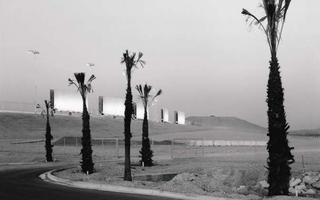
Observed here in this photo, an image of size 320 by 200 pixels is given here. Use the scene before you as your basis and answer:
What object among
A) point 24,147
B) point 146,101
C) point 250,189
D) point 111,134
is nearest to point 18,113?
point 111,134

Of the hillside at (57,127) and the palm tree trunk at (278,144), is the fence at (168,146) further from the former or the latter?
the palm tree trunk at (278,144)

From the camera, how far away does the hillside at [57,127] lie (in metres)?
69.8

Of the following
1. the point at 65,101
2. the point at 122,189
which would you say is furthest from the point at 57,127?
the point at 122,189

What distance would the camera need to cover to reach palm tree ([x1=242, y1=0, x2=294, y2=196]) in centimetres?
1419

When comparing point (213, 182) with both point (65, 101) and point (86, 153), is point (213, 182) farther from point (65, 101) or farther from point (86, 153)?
point (65, 101)

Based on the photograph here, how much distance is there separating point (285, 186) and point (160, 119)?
10530 cm

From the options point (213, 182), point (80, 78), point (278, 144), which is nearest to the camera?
point (278, 144)

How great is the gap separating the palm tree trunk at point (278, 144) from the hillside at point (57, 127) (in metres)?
58.3

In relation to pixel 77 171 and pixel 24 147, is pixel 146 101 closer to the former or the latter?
pixel 77 171

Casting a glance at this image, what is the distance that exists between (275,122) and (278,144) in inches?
31.6

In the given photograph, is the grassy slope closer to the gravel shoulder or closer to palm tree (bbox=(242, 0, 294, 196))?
the gravel shoulder

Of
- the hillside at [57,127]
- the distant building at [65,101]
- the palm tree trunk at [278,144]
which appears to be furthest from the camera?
the distant building at [65,101]

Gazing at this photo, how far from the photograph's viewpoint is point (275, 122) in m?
14.3

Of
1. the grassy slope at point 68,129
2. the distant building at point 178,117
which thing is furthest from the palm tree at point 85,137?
the distant building at point 178,117
